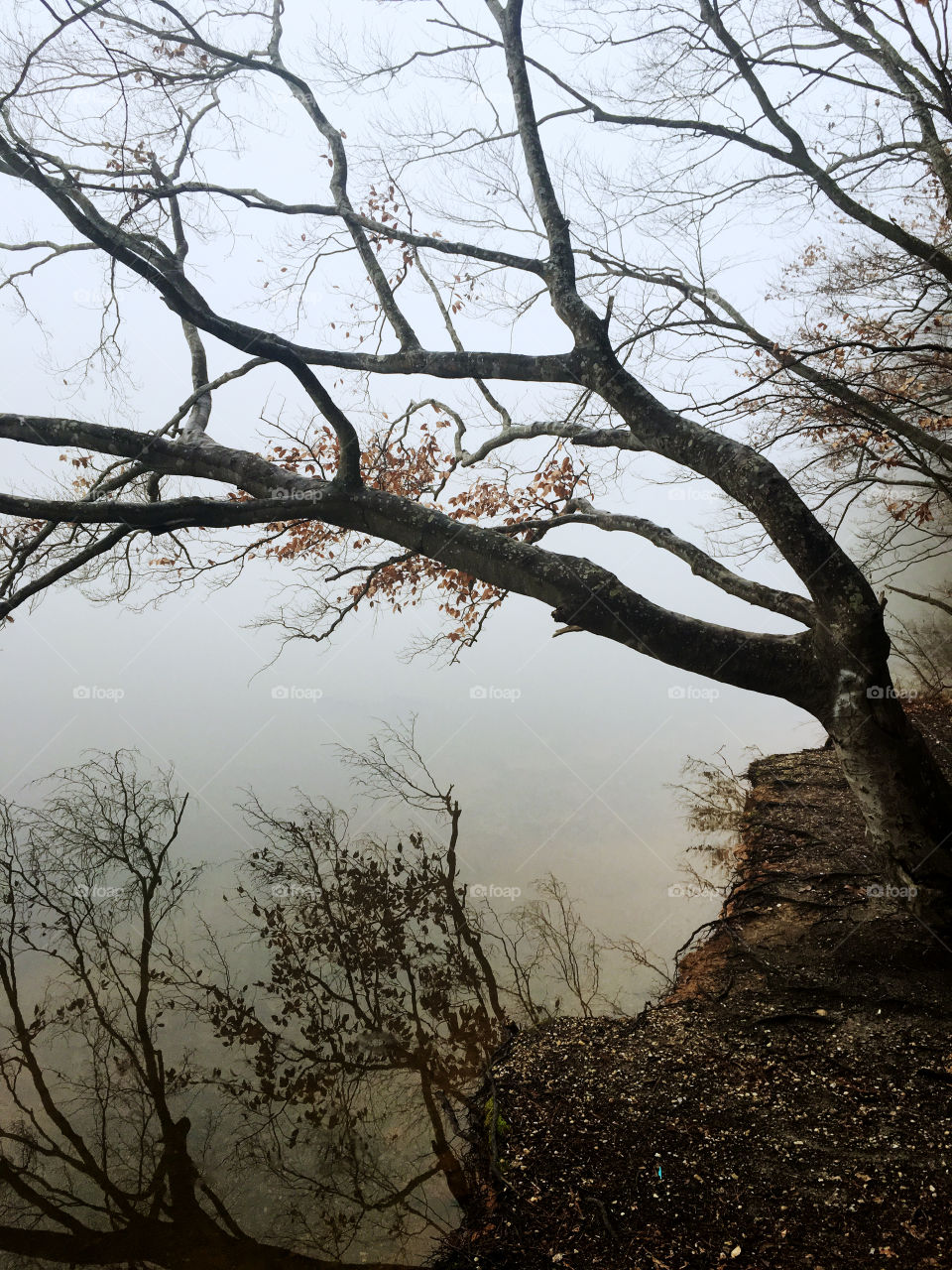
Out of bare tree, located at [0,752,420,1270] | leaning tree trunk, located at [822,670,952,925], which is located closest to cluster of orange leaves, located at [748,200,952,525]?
leaning tree trunk, located at [822,670,952,925]

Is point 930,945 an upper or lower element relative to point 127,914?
lower

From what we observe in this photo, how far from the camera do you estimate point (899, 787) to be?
3402 millimetres

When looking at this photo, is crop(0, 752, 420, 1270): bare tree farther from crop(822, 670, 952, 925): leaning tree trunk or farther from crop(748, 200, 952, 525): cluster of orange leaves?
crop(748, 200, 952, 525): cluster of orange leaves

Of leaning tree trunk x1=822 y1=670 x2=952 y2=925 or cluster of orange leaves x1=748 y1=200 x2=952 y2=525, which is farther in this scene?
cluster of orange leaves x1=748 y1=200 x2=952 y2=525

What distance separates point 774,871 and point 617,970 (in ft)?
5.07

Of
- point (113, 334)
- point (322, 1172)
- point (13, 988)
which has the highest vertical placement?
point (113, 334)

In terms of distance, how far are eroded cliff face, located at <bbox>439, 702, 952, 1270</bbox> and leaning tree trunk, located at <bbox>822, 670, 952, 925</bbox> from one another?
1.28 feet

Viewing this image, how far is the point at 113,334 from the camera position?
5.28 meters

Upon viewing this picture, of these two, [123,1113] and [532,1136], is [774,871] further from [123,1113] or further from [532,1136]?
[123,1113]

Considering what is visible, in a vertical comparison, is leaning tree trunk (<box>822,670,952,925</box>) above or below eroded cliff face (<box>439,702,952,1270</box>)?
above

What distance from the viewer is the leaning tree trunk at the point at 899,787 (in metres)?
3.41

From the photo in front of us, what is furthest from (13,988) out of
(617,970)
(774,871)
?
(774,871)

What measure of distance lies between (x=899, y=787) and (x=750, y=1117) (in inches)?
65.0

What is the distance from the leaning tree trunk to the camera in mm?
3406
